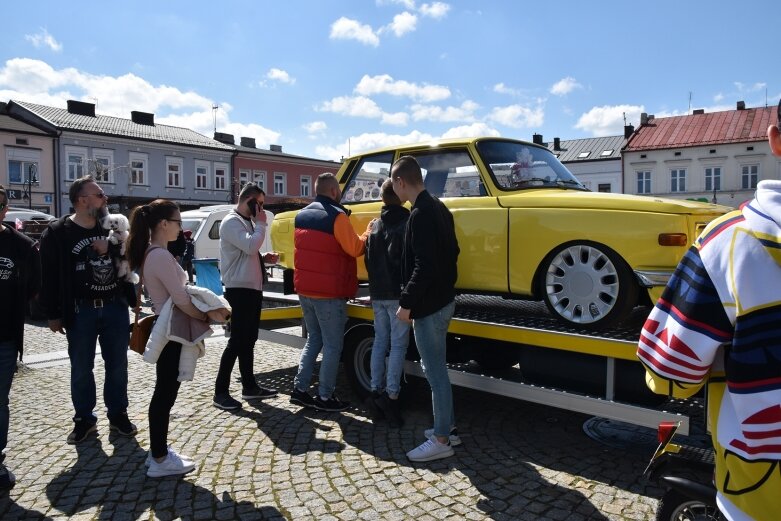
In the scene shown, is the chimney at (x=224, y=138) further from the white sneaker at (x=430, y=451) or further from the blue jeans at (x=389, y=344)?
the white sneaker at (x=430, y=451)

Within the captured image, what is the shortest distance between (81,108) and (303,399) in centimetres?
4136

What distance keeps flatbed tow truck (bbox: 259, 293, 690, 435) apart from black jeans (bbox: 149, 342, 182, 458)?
1.98 meters

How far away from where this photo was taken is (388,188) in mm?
4652

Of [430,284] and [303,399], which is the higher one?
[430,284]

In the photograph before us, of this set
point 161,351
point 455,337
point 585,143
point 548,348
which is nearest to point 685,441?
point 548,348

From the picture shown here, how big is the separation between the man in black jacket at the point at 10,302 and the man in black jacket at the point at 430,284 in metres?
2.64

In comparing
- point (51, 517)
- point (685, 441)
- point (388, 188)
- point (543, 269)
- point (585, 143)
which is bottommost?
point (51, 517)

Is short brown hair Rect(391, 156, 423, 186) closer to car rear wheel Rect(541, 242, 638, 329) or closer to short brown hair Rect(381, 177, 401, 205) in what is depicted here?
short brown hair Rect(381, 177, 401, 205)

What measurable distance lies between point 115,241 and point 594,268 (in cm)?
367

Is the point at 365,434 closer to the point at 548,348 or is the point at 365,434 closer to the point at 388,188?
the point at 548,348

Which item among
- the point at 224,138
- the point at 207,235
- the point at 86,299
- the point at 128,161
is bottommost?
the point at 86,299

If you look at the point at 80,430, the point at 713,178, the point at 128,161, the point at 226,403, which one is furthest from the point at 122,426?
the point at 713,178

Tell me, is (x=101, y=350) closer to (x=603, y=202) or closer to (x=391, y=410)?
(x=391, y=410)

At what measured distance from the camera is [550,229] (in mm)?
4383
